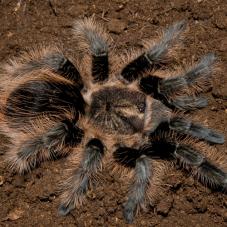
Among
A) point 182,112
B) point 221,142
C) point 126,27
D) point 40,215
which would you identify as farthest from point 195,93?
point 40,215

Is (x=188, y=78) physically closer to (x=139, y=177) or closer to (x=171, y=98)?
(x=171, y=98)

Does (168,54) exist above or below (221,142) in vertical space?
above

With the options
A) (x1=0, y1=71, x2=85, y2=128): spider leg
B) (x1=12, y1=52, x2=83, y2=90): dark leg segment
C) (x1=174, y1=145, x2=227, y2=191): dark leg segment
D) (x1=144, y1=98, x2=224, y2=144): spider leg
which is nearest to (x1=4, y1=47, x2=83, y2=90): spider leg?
(x1=12, y1=52, x2=83, y2=90): dark leg segment

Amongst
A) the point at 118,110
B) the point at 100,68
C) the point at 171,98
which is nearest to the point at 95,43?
the point at 100,68

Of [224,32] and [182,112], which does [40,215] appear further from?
[224,32]

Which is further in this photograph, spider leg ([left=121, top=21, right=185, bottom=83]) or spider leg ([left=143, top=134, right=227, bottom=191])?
spider leg ([left=121, top=21, right=185, bottom=83])

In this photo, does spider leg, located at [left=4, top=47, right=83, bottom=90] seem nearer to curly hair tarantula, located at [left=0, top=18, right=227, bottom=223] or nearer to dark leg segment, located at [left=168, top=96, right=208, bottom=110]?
curly hair tarantula, located at [left=0, top=18, right=227, bottom=223]
